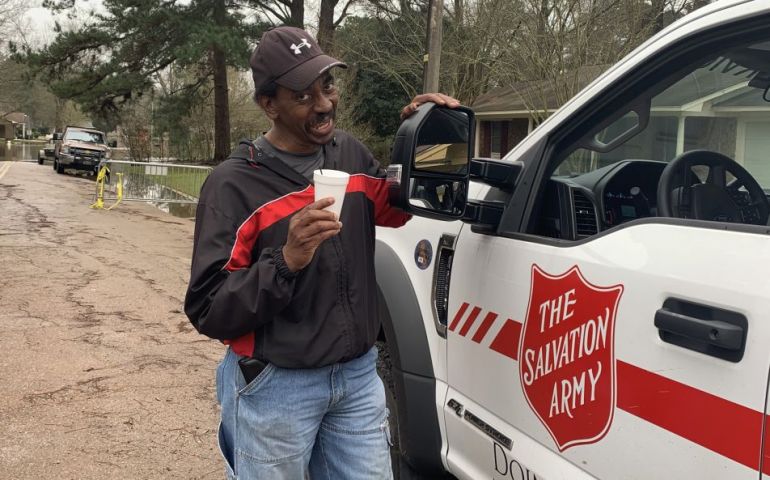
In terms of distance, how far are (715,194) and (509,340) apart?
2.38 feet

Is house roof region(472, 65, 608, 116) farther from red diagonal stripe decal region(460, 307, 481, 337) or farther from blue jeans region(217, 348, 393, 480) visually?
blue jeans region(217, 348, 393, 480)

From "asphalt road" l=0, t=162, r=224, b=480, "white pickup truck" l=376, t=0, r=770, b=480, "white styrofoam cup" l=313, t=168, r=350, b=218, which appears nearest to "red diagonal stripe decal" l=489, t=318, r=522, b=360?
"white pickup truck" l=376, t=0, r=770, b=480

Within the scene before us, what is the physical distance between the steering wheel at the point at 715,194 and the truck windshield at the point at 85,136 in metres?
26.6

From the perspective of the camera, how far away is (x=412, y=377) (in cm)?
262

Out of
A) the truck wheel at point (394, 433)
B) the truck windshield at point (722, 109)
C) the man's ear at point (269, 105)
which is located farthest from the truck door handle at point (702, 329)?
the truck wheel at point (394, 433)

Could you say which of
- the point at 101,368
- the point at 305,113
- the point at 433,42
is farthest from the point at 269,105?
the point at 433,42

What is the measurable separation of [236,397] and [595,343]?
1009mm

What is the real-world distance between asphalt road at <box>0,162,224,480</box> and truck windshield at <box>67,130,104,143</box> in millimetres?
17316

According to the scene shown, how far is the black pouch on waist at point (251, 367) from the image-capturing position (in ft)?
6.30

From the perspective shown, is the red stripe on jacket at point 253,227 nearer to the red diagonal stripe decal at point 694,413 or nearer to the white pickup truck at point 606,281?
the white pickup truck at point 606,281

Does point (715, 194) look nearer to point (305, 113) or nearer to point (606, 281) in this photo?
point (606, 281)

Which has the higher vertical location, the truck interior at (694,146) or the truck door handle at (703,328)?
the truck interior at (694,146)

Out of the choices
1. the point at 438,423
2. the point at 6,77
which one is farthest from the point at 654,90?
the point at 6,77

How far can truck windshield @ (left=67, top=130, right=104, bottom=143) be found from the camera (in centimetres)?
2552
